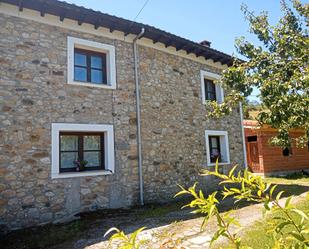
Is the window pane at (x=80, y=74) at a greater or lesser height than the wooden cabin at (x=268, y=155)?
greater

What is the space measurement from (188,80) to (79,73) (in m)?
4.03

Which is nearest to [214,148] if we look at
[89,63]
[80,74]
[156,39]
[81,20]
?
[156,39]

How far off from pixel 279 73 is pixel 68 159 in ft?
17.0

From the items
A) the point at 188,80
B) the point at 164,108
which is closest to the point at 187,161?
the point at 164,108

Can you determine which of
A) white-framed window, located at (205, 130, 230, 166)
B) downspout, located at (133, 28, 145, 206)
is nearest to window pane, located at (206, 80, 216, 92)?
white-framed window, located at (205, 130, 230, 166)

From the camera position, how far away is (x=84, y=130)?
6.92 meters

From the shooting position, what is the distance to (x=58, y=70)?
22.4ft

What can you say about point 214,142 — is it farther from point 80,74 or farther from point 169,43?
point 80,74

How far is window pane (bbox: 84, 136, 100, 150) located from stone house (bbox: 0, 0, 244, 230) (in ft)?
0.09

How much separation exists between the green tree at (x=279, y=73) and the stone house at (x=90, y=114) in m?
2.74

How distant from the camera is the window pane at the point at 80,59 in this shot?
7.36m

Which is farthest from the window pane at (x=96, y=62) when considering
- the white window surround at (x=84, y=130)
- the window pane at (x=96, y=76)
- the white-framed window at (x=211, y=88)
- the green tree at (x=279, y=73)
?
the white-framed window at (x=211, y=88)

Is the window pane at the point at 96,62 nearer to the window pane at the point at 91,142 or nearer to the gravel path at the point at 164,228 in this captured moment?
the window pane at the point at 91,142

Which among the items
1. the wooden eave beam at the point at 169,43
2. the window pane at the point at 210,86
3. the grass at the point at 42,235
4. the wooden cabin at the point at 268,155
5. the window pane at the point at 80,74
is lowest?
the grass at the point at 42,235
